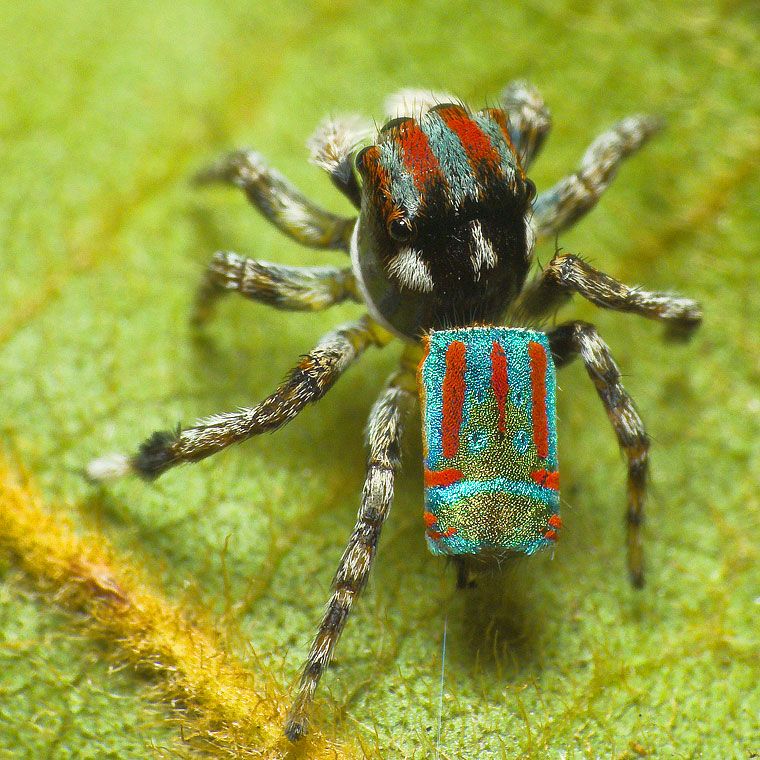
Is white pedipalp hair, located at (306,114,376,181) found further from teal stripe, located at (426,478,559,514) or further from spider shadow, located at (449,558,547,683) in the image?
spider shadow, located at (449,558,547,683)

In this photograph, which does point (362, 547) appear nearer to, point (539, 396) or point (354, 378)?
point (539, 396)

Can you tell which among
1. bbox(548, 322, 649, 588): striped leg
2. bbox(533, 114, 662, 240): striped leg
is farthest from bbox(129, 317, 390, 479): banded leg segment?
bbox(533, 114, 662, 240): striped leg

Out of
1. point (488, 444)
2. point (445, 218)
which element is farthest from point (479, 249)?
point (488, 444)

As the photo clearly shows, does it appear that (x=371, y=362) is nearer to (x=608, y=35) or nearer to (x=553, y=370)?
(x=553, y=370)

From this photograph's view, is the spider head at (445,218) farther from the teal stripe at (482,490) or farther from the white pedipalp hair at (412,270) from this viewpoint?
the teal stripe at (482,490)

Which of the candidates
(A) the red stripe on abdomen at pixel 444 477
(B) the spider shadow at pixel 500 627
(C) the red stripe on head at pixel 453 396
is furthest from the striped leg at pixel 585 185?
(B) the spider shadow at pixel 500 627

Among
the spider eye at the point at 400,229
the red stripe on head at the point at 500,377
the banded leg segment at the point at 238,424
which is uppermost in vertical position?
the spider eye at the point at 400,229
